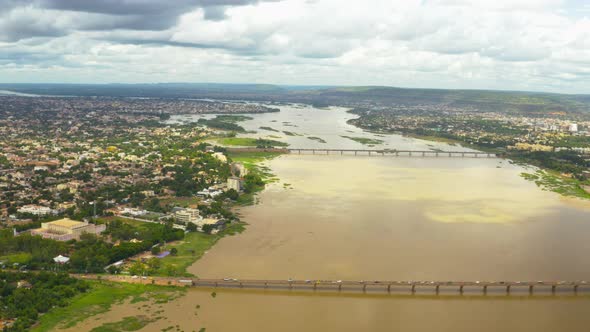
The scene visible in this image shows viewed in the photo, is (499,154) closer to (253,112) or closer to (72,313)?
(72,313)

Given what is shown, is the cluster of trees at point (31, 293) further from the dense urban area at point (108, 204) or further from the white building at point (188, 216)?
the white building at point (188, 216)

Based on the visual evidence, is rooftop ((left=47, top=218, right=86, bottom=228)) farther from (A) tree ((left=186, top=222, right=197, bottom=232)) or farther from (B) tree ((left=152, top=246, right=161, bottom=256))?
(A) tree ((left=186, top=222, right=197, bottom=232))

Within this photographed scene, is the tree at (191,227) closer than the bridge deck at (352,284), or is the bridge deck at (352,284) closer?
the bridge deck at (352,284)

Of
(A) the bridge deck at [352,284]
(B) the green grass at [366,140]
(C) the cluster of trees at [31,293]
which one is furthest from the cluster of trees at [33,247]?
(B) the green grass at [366,140]

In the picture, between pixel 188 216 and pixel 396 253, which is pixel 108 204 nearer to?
pixel 188 216

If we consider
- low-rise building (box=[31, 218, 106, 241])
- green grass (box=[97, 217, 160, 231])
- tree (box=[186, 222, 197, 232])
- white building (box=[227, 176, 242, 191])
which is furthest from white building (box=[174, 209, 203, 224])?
white building (box=[227, 176, 242, 191])

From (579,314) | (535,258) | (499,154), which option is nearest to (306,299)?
(579,314)
